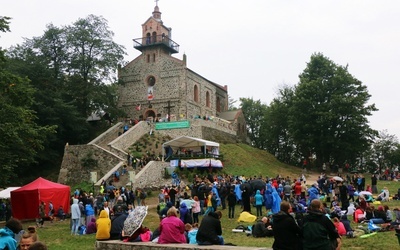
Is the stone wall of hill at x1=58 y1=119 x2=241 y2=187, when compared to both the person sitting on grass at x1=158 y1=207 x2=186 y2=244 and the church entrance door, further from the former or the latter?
the person sitting on grass at x1=158 y1=207 x2=186 y2=244

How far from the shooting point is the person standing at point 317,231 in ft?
19.7

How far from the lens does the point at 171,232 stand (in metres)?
8.81

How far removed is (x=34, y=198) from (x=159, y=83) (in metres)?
26.3

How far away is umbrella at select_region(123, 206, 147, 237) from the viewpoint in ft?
30.6

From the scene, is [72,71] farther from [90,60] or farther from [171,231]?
[171,231]

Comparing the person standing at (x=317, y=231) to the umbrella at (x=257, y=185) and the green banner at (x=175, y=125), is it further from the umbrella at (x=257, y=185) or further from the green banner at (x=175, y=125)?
the green banner at (x=175, y=125)

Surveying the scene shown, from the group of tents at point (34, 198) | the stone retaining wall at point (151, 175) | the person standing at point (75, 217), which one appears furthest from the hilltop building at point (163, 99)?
the person standing at point (75, 217)

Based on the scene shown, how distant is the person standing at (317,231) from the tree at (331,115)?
33645 mm

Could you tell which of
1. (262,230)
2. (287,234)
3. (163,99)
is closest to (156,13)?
(163,99)

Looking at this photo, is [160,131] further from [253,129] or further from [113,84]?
[253,129]

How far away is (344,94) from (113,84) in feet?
77.1

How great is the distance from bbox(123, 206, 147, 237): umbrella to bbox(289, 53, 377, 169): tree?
104 ft

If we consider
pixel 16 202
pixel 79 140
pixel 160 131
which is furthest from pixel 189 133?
pixel 16 202

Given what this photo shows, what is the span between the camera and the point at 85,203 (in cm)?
1761
